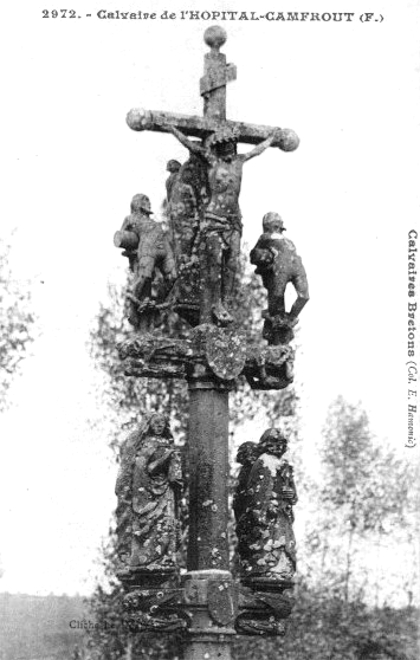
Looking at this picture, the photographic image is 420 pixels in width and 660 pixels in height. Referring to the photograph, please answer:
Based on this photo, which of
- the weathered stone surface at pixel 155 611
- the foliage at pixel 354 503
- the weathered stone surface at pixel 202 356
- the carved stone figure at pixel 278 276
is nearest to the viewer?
the weathered stone surface at pixel 155 611

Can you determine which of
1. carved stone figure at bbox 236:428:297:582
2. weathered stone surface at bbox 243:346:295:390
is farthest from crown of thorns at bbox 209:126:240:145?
carved stone figure at bbox 236:428:297:582

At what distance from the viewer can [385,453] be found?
2848cm

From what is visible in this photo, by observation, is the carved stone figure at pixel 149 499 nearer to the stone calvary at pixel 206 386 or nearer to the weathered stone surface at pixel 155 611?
the stone calvary at pixel 206 386

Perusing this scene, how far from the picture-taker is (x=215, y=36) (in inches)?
505

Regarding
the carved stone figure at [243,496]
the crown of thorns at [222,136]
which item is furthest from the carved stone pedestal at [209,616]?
the crown of thorns at [222,136]

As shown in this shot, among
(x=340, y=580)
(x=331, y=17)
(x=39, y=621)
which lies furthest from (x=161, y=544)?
(x=340, y=580)

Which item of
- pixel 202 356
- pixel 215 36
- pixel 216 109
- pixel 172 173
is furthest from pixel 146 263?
pixel 215 36

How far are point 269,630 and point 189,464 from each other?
4.43 feet

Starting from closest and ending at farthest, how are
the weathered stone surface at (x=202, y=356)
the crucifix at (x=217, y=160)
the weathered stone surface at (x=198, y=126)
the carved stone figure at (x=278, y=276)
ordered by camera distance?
the weathered stone surface at (x=202, y=356)
the weathered stone surface at (x=198, y=126)
the crucifix at (x=217, y=160)
the carved stone figure at (x=278, y=276)

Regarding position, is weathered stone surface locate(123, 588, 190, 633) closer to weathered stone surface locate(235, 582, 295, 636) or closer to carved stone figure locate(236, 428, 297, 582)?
weathered stone surface locate(235, 582, 295, 636)

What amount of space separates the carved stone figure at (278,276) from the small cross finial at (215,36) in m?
1.36

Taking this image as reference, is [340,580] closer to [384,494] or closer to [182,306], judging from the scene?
[384,494]

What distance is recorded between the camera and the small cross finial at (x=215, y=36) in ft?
42.0

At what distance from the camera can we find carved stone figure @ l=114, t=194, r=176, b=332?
12.4 m
